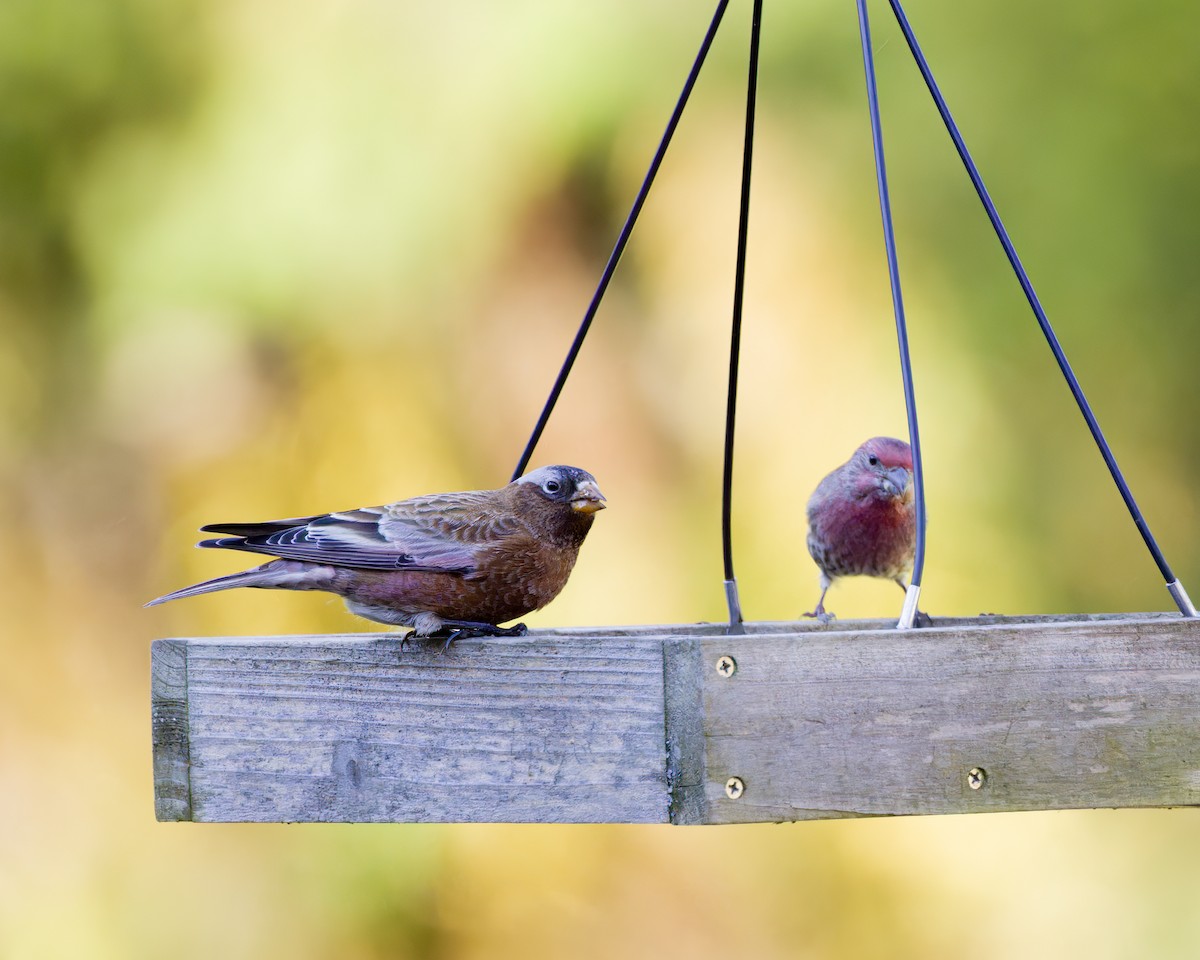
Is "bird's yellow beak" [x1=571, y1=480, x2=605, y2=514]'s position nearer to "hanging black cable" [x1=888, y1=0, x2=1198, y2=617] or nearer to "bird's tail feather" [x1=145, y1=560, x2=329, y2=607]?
"bird's tail feather" [x1=145, y1=560, x2=329, y2=607]

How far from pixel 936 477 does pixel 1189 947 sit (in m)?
1.85

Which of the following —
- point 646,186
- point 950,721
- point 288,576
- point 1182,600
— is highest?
point 646,186

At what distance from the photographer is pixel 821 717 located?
1.94 metres

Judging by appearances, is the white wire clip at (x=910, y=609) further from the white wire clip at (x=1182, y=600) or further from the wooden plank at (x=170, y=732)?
the wooden plank at (x=170, y=732)

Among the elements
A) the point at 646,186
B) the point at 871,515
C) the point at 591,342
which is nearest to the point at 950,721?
the point at 646,186

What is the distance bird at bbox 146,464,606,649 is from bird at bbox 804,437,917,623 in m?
1.11

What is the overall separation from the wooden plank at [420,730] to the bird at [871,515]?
1.50 meters

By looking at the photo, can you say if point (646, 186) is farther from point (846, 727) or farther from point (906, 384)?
point (846, 727)

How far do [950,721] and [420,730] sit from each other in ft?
2.66

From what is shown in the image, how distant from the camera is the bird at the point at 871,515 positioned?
342 centimetres

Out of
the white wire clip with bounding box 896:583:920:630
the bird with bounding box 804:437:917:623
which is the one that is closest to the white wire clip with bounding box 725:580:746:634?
the white wire clip with bounding box 896:583:920:630

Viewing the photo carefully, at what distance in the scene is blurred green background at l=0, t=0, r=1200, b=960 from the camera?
187 inches

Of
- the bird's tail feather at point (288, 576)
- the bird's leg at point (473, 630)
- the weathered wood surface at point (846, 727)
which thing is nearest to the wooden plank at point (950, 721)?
the weathered wood surface at point (846, 727)

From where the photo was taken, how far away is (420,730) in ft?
6.90
